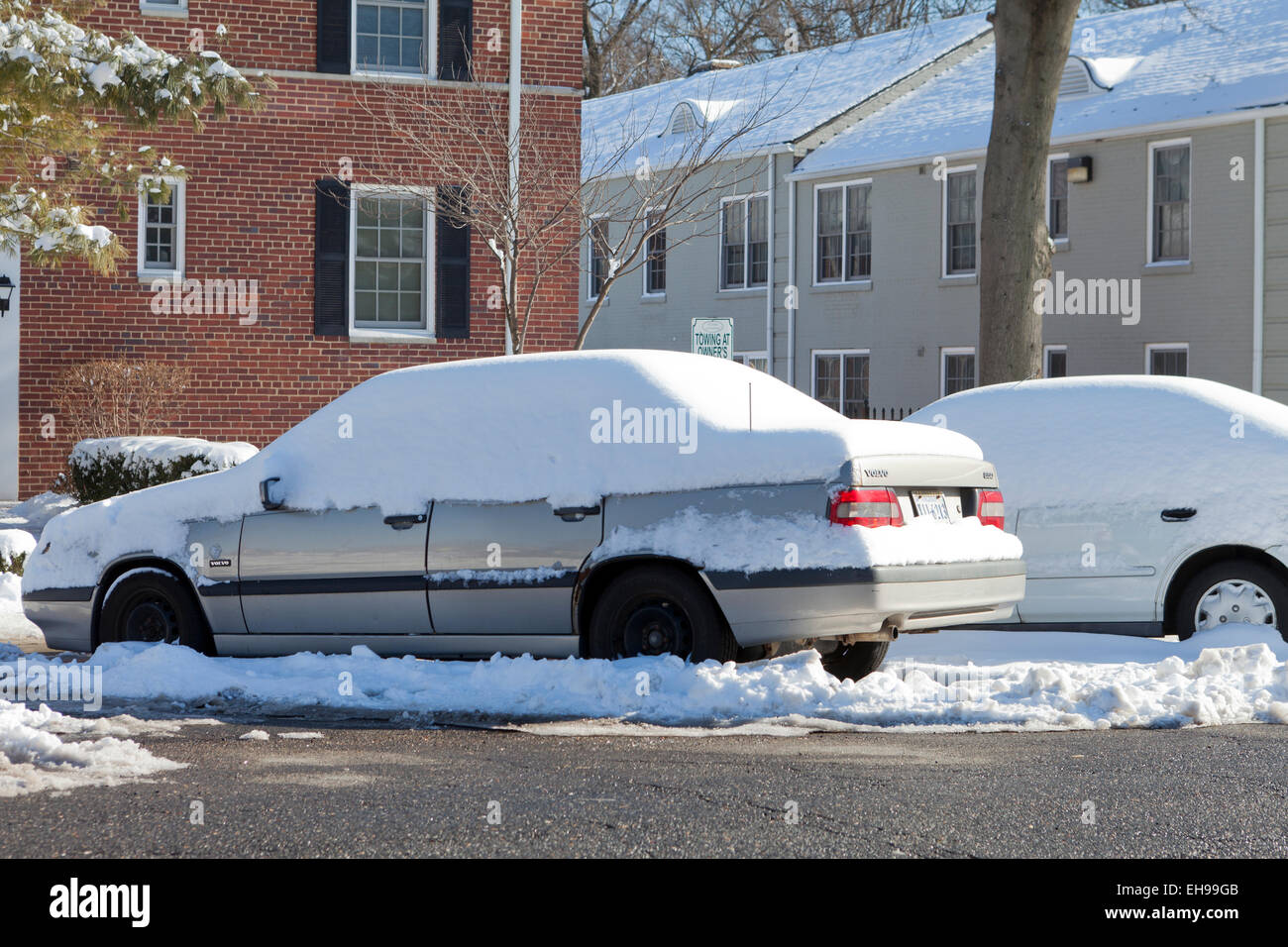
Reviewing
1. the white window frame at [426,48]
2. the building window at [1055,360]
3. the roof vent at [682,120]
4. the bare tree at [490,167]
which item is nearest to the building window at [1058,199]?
the building window at [1055,360]

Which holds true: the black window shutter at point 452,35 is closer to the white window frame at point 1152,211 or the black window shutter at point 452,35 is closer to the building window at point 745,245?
the white window frame at point 1152,211

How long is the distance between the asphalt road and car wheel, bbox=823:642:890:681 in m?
1.34

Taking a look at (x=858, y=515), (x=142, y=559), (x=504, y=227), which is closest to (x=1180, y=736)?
(x=858, y=515)

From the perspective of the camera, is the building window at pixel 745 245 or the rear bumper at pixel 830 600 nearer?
the rear bumper at pixel 830 600

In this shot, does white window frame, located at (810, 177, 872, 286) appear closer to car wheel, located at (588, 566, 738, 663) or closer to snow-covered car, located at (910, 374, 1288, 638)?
snow-covered car, located at (910, 374, 1288, 638)

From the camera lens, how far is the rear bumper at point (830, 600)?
7.64m

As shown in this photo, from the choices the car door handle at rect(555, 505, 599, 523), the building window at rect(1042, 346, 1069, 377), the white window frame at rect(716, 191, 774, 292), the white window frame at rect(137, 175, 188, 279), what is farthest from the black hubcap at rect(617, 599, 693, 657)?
the white window frame at rect(716, 191, 774, 292)

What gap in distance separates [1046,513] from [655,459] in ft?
10.2

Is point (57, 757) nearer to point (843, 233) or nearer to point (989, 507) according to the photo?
point (989, 507)

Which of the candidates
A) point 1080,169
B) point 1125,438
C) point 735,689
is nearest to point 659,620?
point 735,689

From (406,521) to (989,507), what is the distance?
2.96 meters

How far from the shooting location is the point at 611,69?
4753cm

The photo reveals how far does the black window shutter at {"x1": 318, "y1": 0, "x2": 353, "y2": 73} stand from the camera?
778 inches

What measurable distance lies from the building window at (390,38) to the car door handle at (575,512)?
42.9 ft
